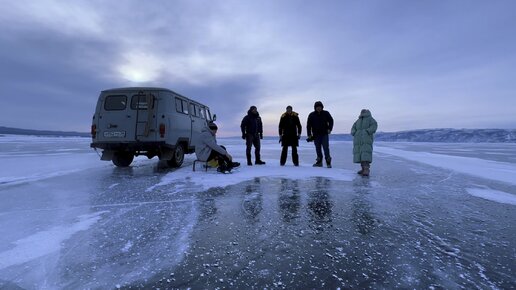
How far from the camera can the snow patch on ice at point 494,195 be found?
14.7ft

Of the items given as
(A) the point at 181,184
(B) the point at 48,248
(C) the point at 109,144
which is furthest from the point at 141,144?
(B) the point at 48,248

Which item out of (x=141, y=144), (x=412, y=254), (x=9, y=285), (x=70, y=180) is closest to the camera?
(x=9, y=285)

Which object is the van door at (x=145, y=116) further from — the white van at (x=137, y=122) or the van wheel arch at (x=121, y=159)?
the van wheel arch at (x=121, y=159)

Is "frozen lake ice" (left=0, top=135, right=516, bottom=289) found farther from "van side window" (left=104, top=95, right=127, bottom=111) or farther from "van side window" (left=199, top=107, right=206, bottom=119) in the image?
"van side window" (left=199, top=107, right=206, bottom=119)

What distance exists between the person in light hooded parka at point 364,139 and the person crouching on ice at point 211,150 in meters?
3.38

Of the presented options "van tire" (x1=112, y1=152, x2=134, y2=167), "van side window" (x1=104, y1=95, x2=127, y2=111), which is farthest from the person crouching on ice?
"van tire" (x1=112, y1=152, x2=134, y2=167)

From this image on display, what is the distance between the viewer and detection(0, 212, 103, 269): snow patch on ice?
2361 mm

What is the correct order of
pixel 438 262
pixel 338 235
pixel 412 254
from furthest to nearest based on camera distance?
1. pixel 338 235
2. pixel 412 254
3. pixel 438 262

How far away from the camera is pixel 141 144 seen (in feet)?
24.6

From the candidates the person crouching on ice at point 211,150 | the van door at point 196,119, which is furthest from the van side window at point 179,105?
the person crouching on ice at point 211,150

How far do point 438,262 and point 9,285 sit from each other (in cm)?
328

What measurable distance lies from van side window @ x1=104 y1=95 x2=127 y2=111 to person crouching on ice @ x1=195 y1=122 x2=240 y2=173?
2.65 metres

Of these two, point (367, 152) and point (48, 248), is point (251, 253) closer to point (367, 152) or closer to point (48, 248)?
point (48, 248)

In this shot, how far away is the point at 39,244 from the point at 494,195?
6.60 m
